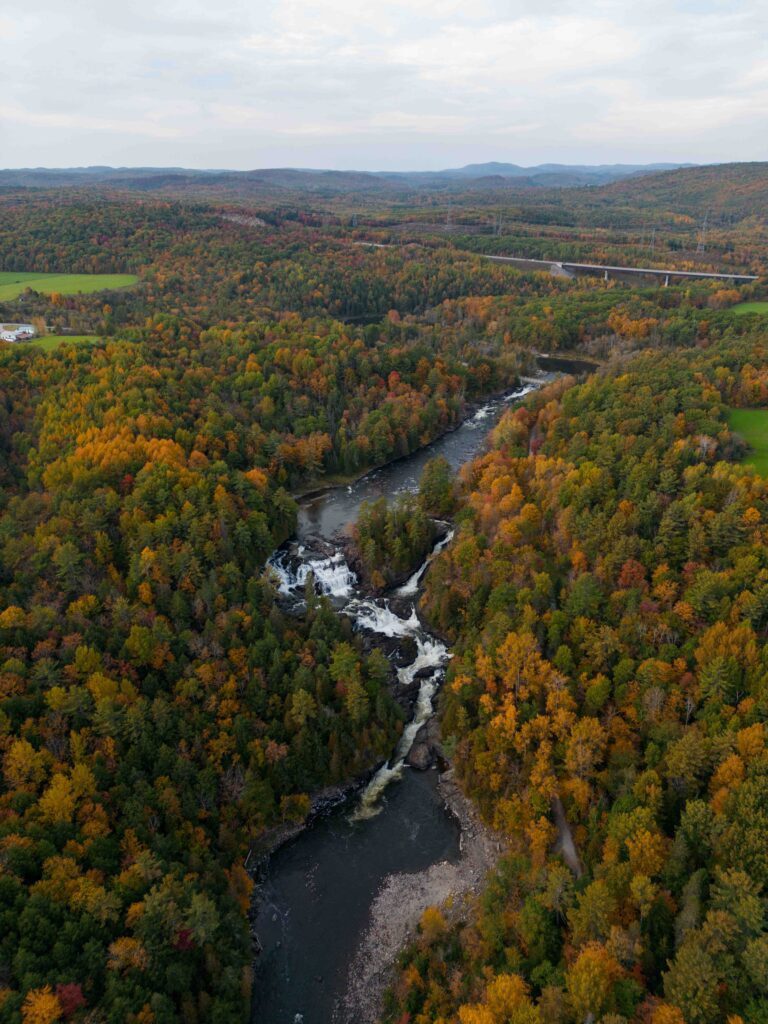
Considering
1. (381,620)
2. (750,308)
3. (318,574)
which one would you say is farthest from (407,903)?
(750,308)

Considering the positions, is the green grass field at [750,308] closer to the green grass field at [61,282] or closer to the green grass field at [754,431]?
the green grass field at [754,431]

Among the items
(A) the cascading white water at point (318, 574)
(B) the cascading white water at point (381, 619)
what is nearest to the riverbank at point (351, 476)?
(A) the cascading white water at point (318, 574)

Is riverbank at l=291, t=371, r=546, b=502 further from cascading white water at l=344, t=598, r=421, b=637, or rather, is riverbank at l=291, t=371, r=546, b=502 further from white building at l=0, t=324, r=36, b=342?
white building at l=0, t=324, r=36, b=342

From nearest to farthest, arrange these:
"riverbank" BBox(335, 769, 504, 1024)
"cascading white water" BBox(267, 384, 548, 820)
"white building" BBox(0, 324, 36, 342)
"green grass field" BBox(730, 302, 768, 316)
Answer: "riverbank" BBox(335, 769, 504, 1024)
"cascading white water" BBox(267, 384, 548, 820)
"white building" BBox(0, 324, 36, 342)
"green grass field" BBox(730, 302, 768, 316)

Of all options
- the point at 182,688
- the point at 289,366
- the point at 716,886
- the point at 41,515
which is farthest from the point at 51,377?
the point at 716,886

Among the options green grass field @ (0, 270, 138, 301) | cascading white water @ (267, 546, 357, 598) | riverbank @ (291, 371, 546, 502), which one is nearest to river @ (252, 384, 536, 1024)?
cascading white water @ (267, 546, 357, 598)

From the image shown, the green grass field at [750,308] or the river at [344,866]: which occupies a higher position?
the green grass field at [750,308]
